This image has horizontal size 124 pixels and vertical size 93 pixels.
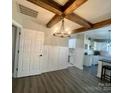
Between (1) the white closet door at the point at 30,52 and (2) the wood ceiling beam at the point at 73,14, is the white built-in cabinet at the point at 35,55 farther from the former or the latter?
(2) the wood ceiling beam at the point at 73,14

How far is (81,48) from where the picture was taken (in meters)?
6.97

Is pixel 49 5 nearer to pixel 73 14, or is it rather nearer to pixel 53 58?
pixel 73 14

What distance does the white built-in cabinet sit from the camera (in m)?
4.57

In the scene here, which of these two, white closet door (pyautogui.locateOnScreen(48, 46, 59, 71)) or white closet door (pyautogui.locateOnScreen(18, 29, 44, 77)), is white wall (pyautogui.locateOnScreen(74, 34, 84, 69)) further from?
white closet door (pyautogui.locateOnScreen(18, 29, 44, 77))

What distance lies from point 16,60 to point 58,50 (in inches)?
103

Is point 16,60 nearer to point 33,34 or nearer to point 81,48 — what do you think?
point 33,34

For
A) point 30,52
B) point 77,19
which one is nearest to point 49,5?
point 77,19

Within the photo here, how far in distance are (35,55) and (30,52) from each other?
0.31m

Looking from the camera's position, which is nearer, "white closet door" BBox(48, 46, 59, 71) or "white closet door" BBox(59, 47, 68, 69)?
"white closet door" BBox(48, 46, 59, 71)

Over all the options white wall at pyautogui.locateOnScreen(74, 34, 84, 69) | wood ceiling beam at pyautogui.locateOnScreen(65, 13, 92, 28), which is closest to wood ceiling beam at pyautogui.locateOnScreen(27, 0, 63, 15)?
wood ceiling beam at pyautogui.locateOnScreen(65, 13, 92, 28)

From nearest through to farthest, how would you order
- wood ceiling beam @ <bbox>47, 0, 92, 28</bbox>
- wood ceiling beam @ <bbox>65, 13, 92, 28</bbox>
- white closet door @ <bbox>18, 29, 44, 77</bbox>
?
wood ceiling beam @ <bbox>47, 0, 92, 28</bbox>
wood ceiling beam @ <bbox>65, 13, 92, 28</bbox>
white closet door @ <bbox>18, 29, 44, 77</bbox>

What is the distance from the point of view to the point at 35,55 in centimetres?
498

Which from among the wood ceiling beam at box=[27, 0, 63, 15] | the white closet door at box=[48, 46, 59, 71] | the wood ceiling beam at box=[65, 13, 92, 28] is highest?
the wood ceiling beam at box=[27, 0, 63, 15]
